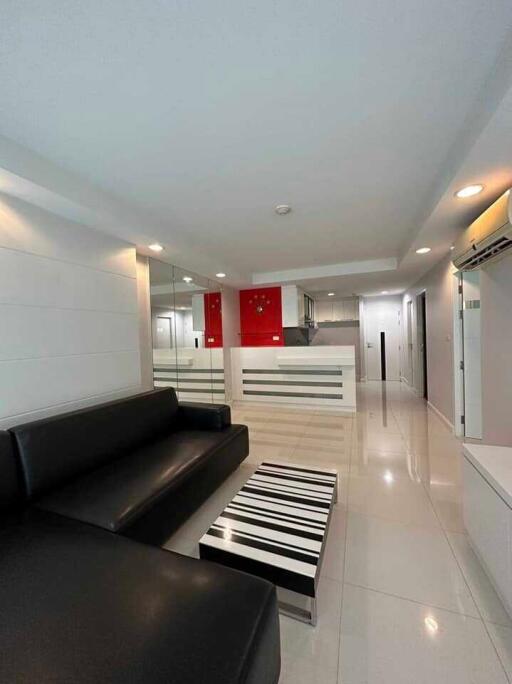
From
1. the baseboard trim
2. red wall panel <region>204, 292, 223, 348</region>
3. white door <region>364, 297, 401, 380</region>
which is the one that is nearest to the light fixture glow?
the baseboard trim

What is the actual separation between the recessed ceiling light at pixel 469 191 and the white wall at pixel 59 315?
10.3ft

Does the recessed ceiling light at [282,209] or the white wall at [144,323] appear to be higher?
the recessed ceiling light at [282,209]

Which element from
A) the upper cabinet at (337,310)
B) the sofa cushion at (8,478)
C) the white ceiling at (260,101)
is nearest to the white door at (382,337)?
the upper cabinet at (337,310)

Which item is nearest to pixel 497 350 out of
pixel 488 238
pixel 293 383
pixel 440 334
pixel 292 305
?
pixel 488 238

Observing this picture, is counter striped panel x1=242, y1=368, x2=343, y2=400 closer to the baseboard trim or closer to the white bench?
the baseboard trim

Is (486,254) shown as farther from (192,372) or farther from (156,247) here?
(192,372)

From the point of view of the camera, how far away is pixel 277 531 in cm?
159

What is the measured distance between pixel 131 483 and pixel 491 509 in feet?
6.91

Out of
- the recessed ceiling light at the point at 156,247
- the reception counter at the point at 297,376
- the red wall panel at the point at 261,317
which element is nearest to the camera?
the recessed ceiling light at the point at 156,247

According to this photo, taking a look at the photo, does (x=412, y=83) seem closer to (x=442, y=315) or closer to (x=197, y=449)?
(x=197, y=449)

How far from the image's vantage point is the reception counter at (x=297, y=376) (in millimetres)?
4977

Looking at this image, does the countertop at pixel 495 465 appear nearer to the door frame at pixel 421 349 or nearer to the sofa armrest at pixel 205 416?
the sofa armrest at pixel 205 416

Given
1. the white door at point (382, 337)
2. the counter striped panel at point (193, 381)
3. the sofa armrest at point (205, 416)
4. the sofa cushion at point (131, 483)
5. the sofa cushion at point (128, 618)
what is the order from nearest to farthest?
the sofa cushion at point (128, 618), the sofa cushion at point (131, 483), the sofa armrest at point (205, 416), the counter striped panel at point (193, 381), the white door at point (382, 337)

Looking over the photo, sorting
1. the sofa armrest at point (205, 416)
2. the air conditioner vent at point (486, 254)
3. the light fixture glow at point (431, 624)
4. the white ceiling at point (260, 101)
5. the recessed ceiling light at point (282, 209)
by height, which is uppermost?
the recessed ceiling light at point (282, 209)
